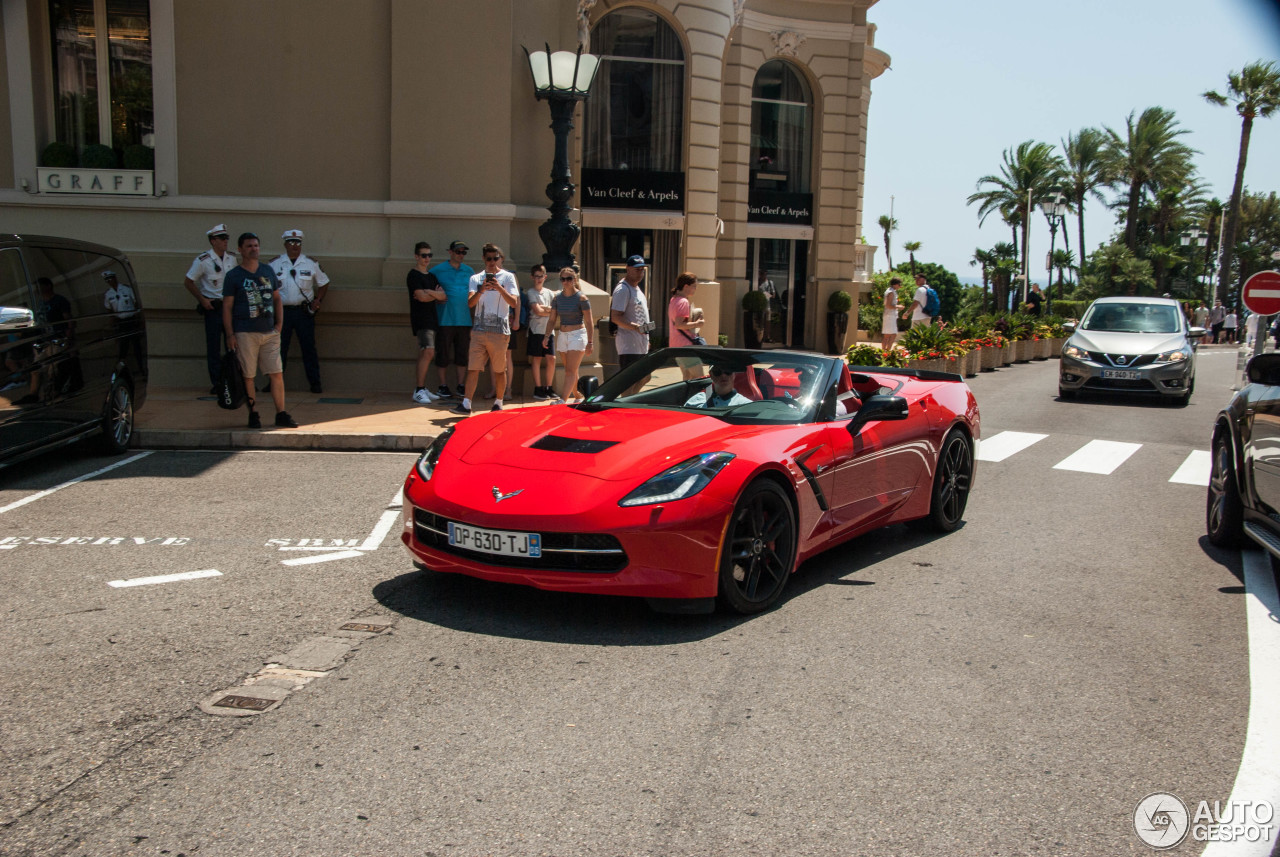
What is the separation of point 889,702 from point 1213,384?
21.9 m

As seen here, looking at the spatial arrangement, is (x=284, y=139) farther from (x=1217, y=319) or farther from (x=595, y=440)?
(x=1217, y=319)

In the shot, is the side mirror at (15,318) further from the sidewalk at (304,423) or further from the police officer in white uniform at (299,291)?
the police officer in white uniform at (299,291)

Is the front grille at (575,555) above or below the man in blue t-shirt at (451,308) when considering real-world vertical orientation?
below

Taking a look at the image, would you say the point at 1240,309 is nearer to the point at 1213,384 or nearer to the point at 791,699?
the point at 1213,384

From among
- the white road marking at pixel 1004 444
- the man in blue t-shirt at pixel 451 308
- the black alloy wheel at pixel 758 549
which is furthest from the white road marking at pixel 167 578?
the white road marking at pixel 1004 444

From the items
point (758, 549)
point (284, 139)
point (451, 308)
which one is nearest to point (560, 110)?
point (451, 308)

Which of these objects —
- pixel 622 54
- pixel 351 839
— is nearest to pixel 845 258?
pixel 622 54

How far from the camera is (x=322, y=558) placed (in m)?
6.52

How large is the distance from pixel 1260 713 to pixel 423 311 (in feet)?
34.9

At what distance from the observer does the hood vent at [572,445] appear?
567 centimetres

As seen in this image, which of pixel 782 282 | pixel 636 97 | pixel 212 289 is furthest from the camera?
pixel 782 282

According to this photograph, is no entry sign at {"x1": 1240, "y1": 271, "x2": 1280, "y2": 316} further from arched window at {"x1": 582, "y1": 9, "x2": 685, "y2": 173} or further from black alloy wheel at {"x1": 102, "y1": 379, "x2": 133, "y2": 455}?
black alloy wheel at {"x1": 102, "y1": 379, "x2": 133, "y2": 455}

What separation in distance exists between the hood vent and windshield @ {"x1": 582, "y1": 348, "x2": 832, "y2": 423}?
31.5 inches

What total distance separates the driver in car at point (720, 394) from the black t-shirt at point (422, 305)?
753cm
